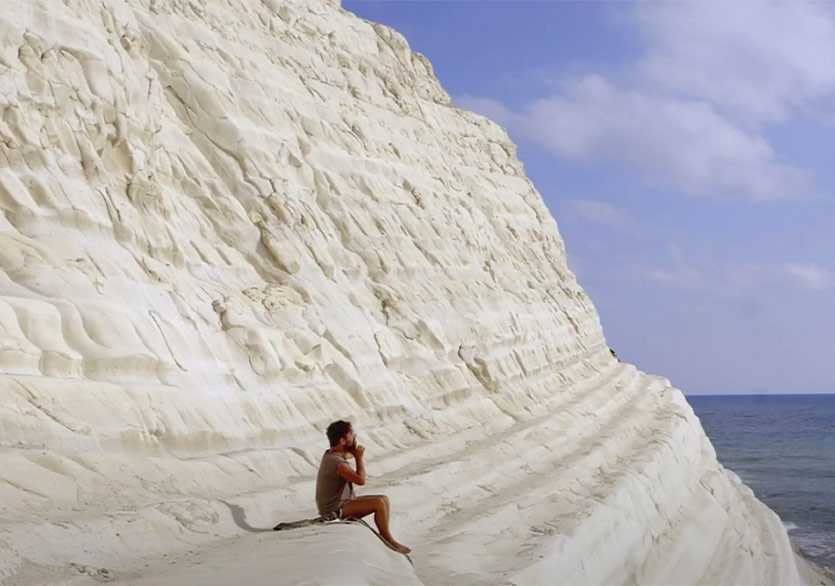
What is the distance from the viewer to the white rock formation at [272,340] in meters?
7.07

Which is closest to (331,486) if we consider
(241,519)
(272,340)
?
(241,519)

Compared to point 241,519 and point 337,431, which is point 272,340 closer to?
point 241,519

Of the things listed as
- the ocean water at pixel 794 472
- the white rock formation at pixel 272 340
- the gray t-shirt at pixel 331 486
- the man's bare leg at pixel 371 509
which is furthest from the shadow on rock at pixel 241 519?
the ocean water at pixel 794 472

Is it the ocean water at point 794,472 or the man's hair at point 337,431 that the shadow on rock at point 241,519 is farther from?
the ocean water at point 794,472

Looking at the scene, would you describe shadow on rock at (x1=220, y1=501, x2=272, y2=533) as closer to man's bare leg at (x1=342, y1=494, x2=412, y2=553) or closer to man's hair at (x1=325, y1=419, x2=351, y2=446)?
man's bare leg at (x1=342, y1=494, x2=412, y2=553)

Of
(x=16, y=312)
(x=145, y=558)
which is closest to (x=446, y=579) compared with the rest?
(x=145, y=558)

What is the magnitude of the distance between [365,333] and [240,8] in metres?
5.79

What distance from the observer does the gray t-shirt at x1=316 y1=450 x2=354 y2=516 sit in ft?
23.7

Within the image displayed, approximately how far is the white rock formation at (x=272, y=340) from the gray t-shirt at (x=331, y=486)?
1.23 ft

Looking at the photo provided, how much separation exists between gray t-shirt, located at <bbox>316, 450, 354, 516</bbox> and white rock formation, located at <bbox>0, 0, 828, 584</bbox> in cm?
38

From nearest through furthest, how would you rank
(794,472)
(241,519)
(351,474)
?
(351,474) → (241,519) → (794,472)

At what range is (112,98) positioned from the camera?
1002 centimetres

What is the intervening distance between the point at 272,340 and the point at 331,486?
11.8 ft

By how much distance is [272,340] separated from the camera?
10.5 meters
